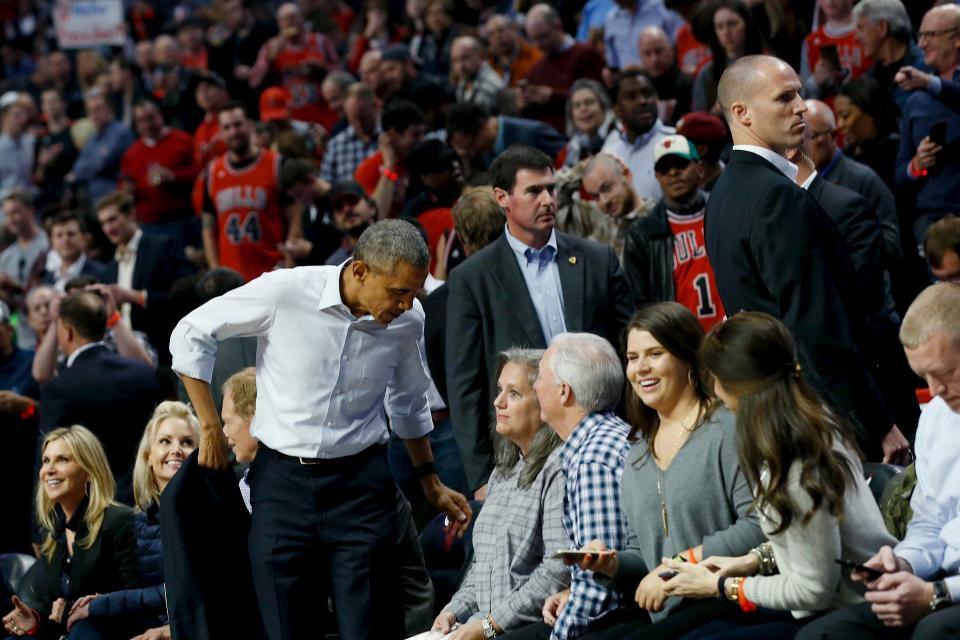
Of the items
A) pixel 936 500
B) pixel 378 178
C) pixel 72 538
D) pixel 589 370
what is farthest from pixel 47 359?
pixel 936 500

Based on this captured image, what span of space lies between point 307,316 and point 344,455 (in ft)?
1.59

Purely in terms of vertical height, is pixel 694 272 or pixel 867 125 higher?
pixel 867 125

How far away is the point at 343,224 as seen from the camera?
26.8 ft

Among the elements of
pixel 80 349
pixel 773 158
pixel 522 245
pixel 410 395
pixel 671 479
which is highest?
pixel 773 158

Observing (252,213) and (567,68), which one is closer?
(252,213)

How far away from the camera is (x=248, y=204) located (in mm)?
10312

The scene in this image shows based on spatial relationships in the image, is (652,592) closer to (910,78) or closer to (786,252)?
(786,252)

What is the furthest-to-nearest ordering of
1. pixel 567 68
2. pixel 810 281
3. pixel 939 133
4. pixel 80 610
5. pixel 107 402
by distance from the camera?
pixel 567 68
pixel 107 402
pixel 939 133
pixel 80 610
pixel 810 281

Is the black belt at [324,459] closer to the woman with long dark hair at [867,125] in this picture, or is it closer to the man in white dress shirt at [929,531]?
the man in white dress shirt at [929,531]

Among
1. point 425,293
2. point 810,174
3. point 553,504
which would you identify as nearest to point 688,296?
point 810,174

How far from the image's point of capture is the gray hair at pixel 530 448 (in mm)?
5031

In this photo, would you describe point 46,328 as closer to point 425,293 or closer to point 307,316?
point 425,293

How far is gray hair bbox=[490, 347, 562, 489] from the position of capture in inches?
198

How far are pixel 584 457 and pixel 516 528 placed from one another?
41 centimetres
